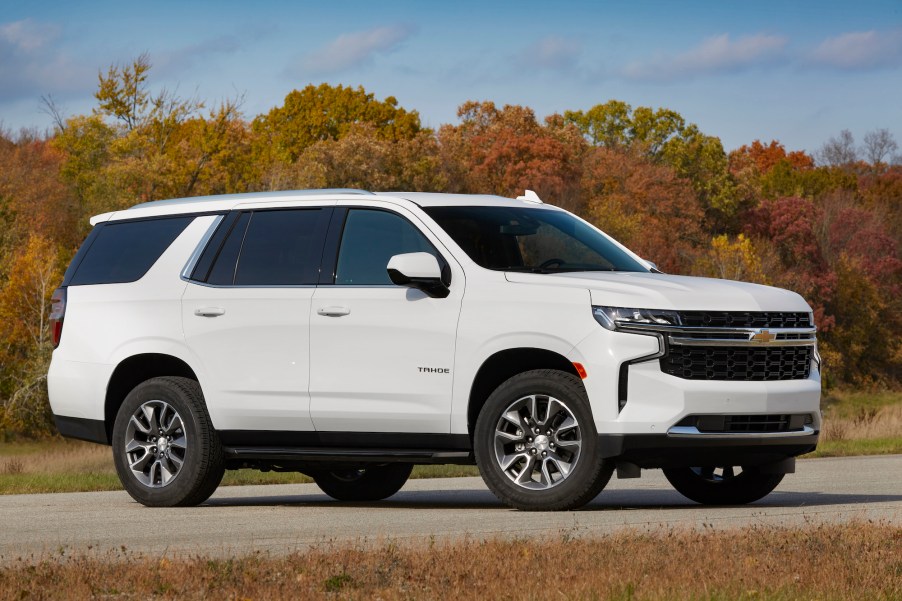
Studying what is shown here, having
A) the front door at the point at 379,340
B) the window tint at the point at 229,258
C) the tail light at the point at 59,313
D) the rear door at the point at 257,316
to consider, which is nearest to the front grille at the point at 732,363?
the front door at the point at 379,340

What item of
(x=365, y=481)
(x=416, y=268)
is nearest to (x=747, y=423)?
(x=416, y=268)

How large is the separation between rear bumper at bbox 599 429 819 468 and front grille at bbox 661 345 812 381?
1.30ft

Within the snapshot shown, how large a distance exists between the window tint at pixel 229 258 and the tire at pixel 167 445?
83 centimetres

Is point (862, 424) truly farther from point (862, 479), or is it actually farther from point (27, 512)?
point (27, 512)

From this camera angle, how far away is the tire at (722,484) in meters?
11.4

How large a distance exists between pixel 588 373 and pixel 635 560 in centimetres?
282

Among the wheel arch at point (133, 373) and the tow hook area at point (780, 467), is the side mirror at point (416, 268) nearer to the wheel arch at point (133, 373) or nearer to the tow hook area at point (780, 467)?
the wheel arch at point (133, 373)

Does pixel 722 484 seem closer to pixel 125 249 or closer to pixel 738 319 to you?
pixel 738 319

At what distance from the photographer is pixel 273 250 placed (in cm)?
1129

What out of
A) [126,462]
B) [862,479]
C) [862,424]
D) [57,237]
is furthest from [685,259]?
[126,462]

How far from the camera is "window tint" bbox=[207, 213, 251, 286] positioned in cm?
1141

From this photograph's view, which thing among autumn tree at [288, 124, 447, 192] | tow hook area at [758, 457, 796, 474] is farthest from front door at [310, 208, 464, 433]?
autumn tree at [288, 124, 447, 192]

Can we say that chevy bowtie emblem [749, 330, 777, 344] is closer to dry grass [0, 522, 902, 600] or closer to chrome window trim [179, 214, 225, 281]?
dry grass [0, 522, 902, 600]

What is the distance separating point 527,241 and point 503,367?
1.05m
